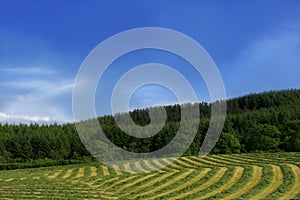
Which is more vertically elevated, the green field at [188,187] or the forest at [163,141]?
the forest at [163,141]

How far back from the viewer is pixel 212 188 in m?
27.4

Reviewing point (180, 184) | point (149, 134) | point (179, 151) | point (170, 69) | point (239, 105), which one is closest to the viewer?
point (170, 69)

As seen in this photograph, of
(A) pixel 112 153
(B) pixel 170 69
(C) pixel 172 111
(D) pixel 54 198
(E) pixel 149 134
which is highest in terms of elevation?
(C) pixel 172 111

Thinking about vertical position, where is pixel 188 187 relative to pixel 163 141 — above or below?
below

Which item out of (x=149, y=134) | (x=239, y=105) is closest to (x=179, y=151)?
(x=149, y=134)

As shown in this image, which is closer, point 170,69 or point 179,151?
point 170,69

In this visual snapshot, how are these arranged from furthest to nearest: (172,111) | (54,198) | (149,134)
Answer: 1. (172,111)
2. (149,134)
3. (54,198)

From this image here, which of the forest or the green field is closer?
the green field

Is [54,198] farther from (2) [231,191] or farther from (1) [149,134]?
(1) [149,134]

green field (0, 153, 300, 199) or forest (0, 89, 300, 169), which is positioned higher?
forest (0, 89, 300, 169)

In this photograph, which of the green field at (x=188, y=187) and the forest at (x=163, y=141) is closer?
the green field at (x=188, y=187)

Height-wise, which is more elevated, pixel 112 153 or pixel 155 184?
pixel 112 153

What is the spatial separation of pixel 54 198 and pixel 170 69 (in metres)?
11.0

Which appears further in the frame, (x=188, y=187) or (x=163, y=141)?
(x=163, y=141)
